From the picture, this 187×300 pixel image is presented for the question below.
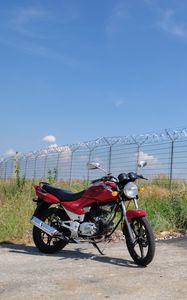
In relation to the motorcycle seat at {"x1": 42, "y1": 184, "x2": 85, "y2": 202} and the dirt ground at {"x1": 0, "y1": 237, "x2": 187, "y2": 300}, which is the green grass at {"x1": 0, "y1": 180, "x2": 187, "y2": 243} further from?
the motorcycle seat at {"x1": 42, "y1": 184, "x2": 85, "y2": 202}

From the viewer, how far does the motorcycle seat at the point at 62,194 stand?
744 centimetres

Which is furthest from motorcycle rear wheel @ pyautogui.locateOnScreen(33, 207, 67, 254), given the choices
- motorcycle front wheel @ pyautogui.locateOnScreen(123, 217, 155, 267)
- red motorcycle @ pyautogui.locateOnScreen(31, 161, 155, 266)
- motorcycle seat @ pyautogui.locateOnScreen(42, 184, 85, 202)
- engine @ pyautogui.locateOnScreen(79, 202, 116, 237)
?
motorcycle front wheel @ pyautogui.locateOnScreen(123, 217, 155, 267)

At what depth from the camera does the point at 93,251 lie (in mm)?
7660

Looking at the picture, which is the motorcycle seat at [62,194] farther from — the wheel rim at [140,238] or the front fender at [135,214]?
the wheel rim at [140,238]

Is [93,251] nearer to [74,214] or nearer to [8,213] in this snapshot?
[74,214]

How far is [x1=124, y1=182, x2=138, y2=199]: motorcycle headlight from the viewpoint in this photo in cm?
685

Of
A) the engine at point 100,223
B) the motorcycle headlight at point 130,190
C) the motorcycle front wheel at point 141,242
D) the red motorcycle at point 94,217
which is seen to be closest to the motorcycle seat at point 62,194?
the red motorcycle at point 94,217

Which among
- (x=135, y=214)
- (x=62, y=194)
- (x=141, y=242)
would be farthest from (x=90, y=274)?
(x=62, y=194)

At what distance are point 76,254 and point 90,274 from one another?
136cm

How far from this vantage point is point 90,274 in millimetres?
6102

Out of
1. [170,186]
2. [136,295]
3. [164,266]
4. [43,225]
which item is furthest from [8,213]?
[170,186]

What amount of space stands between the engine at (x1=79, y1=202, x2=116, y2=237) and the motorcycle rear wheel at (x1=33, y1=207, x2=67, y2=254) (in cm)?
54

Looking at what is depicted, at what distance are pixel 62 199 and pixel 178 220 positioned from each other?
325 centimetres

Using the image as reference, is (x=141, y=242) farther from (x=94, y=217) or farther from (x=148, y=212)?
(x=148, y=212)
